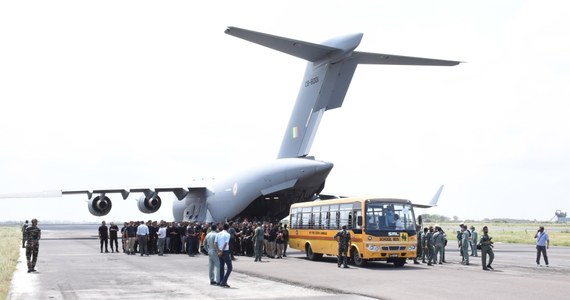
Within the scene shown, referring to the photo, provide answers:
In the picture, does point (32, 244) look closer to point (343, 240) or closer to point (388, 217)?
point (343, 240)

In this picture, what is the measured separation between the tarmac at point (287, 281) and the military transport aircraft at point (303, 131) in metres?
8.97

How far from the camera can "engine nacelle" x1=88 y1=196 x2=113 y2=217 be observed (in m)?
42.1

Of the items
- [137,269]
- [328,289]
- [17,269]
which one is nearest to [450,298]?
[328,289]

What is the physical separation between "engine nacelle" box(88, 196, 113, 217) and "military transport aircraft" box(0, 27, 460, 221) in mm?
8669

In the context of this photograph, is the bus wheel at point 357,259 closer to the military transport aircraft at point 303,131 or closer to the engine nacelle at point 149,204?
the military transport aircraft at point 303,131

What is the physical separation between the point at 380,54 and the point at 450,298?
20.6 m

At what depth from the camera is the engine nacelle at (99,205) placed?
42125 millimetres

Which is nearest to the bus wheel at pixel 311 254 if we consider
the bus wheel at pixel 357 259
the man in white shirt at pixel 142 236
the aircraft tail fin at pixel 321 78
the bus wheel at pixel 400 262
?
the bus wheel at pixel 357 259

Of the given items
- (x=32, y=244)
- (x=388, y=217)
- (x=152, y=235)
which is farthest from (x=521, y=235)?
(x=32, y=244)

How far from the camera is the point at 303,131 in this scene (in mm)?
33688

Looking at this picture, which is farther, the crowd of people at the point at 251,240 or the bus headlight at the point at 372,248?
the crowd of people at the point at 251,240

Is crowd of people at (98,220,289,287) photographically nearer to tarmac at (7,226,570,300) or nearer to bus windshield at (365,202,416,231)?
tarmac at (7,226,570,300)

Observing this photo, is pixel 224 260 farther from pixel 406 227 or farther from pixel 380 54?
pixel 380 54

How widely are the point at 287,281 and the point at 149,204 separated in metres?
26.4
